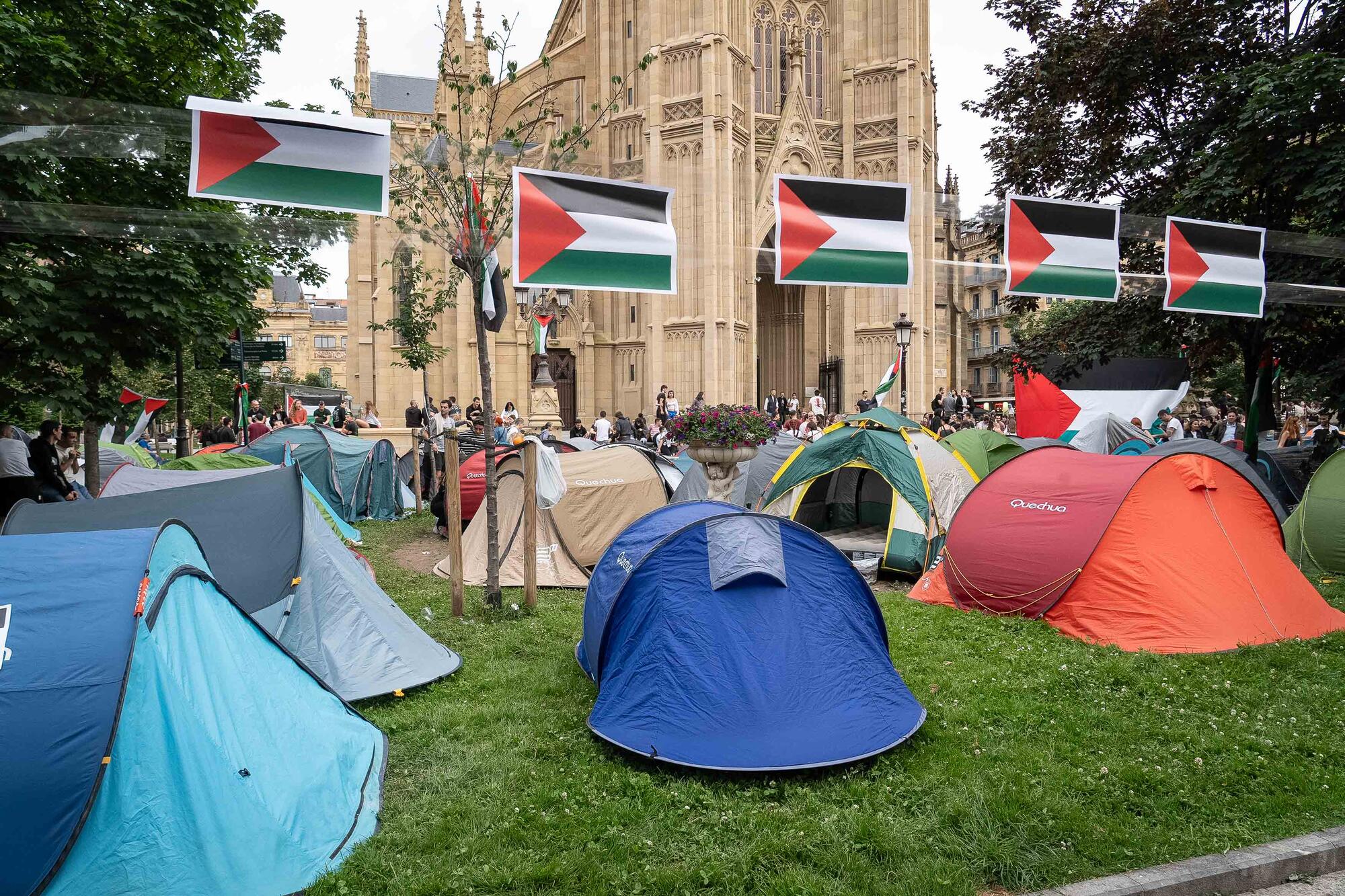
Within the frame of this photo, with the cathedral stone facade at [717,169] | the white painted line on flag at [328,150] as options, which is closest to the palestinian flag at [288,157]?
the white painted line on flag at [328,150]

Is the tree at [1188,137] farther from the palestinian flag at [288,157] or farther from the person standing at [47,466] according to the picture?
the person standing at [47,466]

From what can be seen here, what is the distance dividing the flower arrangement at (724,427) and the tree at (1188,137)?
5.93 m

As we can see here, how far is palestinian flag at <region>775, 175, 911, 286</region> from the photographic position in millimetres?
6719

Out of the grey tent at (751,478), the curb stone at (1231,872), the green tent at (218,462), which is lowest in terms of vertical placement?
the curb stone at (1231,872)

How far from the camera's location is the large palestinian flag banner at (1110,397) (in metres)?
18.8

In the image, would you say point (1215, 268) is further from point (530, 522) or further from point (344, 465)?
point (344, 465)

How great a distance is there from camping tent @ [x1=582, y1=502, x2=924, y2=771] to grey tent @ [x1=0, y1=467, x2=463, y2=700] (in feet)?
5.79

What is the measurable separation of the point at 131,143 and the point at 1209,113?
1305 cm

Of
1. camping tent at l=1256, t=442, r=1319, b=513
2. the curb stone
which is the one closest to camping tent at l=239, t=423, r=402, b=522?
the curb stone

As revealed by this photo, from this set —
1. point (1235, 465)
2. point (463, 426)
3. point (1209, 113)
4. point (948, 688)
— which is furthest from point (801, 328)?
point (948, 688)

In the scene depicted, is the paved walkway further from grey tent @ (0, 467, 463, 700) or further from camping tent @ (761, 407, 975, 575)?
camping tent @ (761, 407, 975, 575)

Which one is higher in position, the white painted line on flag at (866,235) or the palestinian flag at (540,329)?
the palestinian flag at (540,329)

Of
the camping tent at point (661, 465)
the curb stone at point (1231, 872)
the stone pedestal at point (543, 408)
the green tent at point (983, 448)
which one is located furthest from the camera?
the stone pedestal at point (543, 408)

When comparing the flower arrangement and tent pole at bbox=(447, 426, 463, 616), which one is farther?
the flower arrangement
